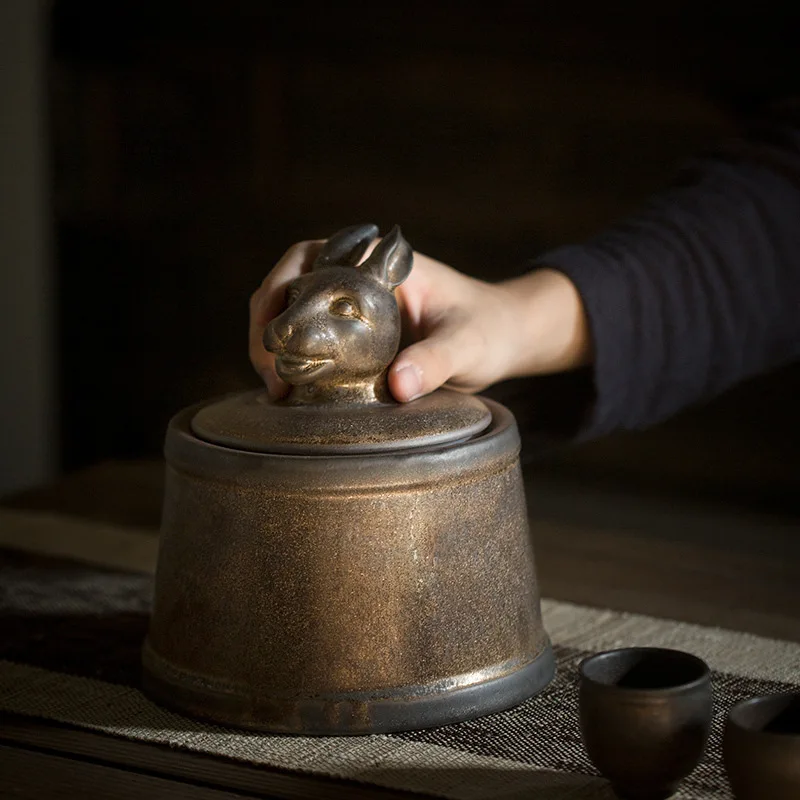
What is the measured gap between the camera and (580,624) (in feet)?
4.42

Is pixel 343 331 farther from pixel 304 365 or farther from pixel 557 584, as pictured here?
pixel 557 584

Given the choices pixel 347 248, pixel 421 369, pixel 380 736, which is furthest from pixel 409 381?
pixel 380 736

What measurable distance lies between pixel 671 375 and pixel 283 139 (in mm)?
1385

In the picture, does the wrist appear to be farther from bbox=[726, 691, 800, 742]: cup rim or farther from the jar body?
bbox=[726, 691, 800, 742]: cup rim

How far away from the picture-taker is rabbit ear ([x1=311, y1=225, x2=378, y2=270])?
47.3 inches

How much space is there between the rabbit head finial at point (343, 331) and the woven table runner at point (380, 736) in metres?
0.28

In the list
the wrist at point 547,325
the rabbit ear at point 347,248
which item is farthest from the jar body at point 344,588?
the wrist at point 547,325

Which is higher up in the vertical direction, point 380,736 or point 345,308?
point 345,308

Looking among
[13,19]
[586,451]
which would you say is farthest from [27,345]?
[586,451]

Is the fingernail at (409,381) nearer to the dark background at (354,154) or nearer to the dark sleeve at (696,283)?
the dark sleeve at (696,283)

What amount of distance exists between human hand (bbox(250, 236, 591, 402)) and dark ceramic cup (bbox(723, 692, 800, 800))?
40cm

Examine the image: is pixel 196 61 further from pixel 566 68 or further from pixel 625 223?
pixel 625 223

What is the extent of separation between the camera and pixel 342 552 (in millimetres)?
1041

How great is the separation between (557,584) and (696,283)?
385 mm
